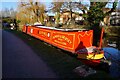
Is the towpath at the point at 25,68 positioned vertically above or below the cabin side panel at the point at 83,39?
below

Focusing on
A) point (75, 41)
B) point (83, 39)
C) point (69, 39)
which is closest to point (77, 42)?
point (75, 41)

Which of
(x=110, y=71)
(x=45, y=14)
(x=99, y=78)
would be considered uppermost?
(x=45, y=14)

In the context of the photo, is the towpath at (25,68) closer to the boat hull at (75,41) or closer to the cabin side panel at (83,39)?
the boat hull at (75,41)

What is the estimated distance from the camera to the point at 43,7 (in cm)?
3634

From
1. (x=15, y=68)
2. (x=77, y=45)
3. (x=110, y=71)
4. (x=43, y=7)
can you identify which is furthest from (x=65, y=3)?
(x=15, y=68)

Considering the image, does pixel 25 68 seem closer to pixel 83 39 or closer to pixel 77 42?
pixel 77 42

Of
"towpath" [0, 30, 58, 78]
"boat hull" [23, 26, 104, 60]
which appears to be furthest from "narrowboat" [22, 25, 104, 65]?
"towpath" [0, 30, 58, 78]

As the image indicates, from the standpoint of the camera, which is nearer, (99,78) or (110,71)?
(99,78)

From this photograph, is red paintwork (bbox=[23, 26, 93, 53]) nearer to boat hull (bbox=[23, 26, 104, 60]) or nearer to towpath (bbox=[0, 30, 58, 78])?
boat hull (bbox=[23, 26, 104, 60])

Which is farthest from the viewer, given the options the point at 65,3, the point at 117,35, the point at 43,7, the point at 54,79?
the point at 43,7

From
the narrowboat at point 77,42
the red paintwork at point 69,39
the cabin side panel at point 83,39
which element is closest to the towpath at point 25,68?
the narrowboat at point 77,42

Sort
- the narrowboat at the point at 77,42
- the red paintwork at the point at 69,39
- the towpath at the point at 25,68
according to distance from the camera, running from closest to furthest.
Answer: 1. the towpath at the point at 25,68
2. the narrowboat at the point at 77,42
3. the red paintwork at the point at 69,39

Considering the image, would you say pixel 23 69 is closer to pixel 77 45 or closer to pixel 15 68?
pixel 15 68

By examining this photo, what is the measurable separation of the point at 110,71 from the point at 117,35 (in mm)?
15611
